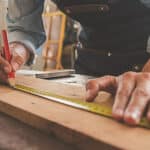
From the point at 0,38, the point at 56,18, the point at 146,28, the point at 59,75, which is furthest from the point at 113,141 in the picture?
the point at 56,18

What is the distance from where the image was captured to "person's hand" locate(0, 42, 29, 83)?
1.10 m

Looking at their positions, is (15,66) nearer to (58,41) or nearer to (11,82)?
(11,82)

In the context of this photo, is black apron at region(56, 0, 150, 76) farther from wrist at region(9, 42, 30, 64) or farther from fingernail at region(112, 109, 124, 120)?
fingernail at region(112, 109, 124, 120)

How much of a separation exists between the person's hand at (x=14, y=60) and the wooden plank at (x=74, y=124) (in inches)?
7.1

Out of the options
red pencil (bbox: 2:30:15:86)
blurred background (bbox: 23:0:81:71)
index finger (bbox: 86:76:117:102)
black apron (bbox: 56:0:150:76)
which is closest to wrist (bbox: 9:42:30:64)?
red pencil (bbox: 2:30:15:86)

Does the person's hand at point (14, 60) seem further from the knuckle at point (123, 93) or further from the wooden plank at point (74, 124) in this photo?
the knuckle at point (123, 93)

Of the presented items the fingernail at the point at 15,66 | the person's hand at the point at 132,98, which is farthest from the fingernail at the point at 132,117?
the fingernail at the point at 15,66

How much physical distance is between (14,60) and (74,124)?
647 millimetres

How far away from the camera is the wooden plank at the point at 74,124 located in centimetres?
57

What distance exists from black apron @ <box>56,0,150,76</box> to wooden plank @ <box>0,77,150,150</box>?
0.52 meters

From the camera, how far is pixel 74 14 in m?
1.41

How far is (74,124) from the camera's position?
0.65 m

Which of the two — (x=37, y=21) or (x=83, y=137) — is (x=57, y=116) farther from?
(x=37, y=21)

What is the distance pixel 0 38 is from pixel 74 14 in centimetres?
45
